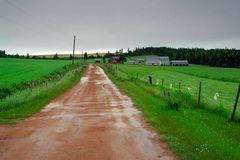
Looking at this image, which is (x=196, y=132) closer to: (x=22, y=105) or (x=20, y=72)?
(x=22, y=105)

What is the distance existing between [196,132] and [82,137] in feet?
12.6

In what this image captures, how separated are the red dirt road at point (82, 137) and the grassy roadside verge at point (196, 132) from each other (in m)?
0.50

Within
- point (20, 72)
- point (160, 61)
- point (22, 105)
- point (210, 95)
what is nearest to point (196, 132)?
point (22, 105)

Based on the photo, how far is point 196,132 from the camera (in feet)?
36.6

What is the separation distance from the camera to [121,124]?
13.1m

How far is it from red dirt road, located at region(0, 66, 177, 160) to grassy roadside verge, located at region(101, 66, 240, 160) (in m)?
0.50

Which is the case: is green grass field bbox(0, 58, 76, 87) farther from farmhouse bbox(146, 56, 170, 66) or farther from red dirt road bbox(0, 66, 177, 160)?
farmhouse bbox(146, 56, 170, 66)

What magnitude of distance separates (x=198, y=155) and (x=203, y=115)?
7.11 metres

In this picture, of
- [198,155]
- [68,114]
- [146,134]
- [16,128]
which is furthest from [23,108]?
[198,155]

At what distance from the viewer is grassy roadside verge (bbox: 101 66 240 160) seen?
882cm

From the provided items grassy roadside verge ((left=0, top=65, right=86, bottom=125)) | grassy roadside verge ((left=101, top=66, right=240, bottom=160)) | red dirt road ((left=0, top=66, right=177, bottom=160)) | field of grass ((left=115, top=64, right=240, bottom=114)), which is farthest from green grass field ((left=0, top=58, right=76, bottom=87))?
grassy roadside verge ((left=101, top=66, right=240, bottom=160))

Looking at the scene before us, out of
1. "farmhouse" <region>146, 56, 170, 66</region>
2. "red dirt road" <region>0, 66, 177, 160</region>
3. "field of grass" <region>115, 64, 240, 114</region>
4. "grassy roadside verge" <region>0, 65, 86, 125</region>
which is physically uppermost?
"red dirt road" <region>0, 66, 177, 160</region>

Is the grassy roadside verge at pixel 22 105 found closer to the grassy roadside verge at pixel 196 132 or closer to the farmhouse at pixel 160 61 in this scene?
the grassy roadside verge at pixel 196 132

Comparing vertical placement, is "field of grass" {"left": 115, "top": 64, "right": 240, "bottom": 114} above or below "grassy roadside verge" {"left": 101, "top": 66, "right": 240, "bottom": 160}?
below
